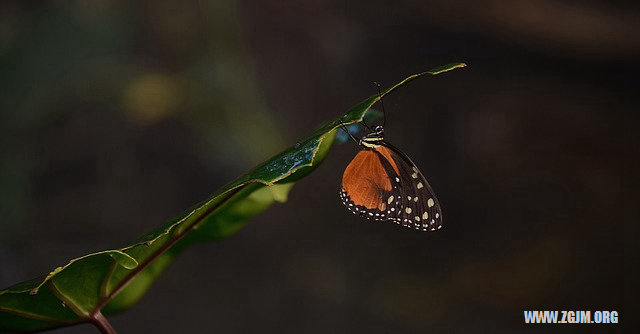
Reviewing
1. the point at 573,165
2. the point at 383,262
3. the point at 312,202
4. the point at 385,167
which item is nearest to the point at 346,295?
the point at 383,262

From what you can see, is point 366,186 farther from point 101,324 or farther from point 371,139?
point 101,324

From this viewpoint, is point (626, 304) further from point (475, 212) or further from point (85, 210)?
point (85, 210)

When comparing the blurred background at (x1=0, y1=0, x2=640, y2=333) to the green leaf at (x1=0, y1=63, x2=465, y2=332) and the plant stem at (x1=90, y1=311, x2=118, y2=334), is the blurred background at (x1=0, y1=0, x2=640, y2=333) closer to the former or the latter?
the green leaf at (x1=0, y1=63, x2=465, y2=332)

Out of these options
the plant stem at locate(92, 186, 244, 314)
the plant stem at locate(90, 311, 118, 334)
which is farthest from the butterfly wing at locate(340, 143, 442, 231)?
the plant stem at locate(90, 311, 118, 334)

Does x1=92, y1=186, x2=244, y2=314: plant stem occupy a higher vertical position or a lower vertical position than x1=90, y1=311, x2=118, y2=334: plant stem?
higher

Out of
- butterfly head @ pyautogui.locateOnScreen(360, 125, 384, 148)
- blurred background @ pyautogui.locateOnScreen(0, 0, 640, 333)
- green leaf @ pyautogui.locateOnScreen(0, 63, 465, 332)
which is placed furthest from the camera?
blurred background @ pyautogui.locateOnScreen(0, 0, 640, 333)

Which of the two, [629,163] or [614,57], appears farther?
[629,163]
